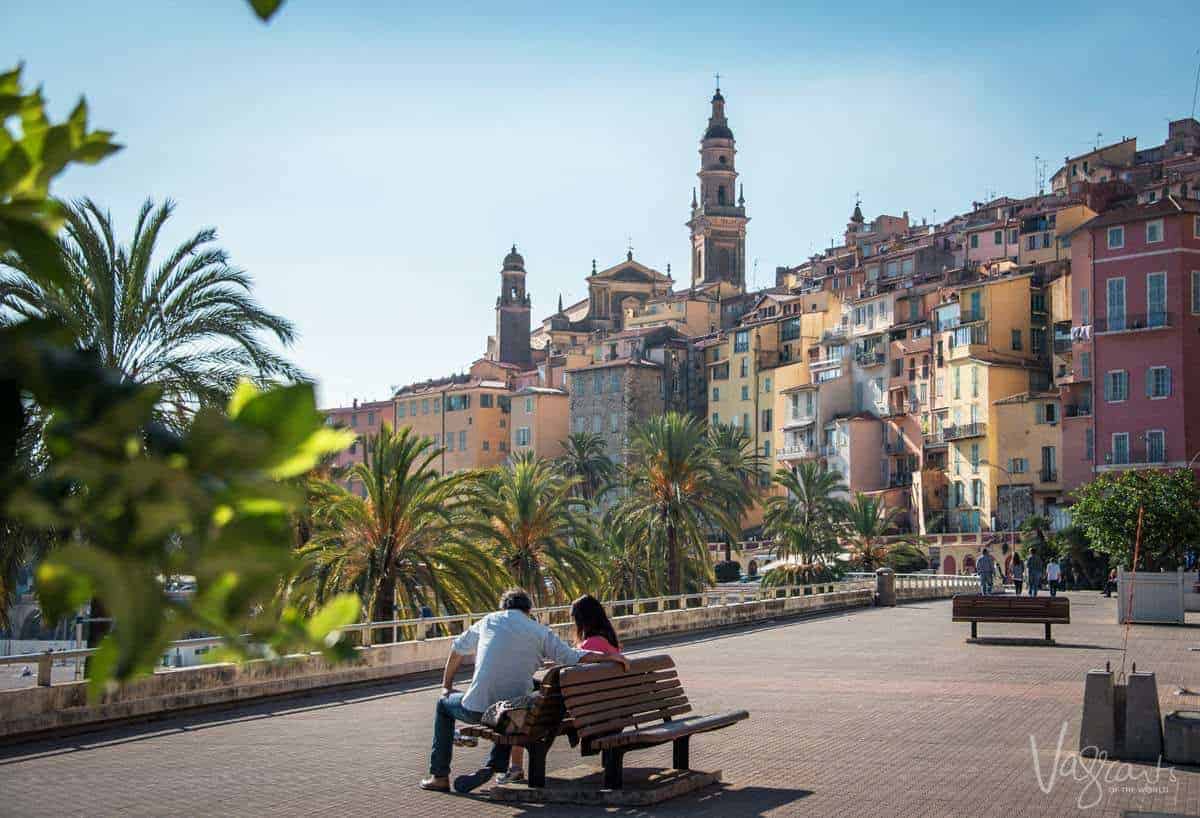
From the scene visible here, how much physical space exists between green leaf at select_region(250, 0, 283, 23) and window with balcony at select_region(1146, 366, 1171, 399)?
2647 inches

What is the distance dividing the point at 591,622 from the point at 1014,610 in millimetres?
14717

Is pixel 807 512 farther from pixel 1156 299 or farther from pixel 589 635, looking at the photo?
pixel 589 635

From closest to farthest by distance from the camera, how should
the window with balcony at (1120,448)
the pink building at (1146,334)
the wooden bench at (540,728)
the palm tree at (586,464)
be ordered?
the wooden bench at (540,728) → the pink building at (1146,334) → the window with balcony at (1120,448) → the palm tree at (586,464)

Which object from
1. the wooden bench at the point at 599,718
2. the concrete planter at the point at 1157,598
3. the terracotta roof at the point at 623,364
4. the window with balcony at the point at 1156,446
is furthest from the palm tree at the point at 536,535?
the terracotta roof at the point at 623,364

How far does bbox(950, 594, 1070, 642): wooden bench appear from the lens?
910 inches

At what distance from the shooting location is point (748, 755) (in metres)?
11.7

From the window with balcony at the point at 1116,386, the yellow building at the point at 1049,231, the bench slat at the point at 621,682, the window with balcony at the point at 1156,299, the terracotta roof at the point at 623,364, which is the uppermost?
the yellow building at the point at 1049,231

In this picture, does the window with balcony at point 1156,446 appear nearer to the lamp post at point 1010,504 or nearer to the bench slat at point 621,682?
the lamp post at point 1010,504

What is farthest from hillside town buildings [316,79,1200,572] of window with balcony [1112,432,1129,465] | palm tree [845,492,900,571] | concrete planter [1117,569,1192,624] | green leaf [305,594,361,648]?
green leaf [305,594,361,648]

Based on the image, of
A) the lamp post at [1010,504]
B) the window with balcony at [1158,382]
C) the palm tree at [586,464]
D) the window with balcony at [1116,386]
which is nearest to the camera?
the window with balcony at [1158,382]

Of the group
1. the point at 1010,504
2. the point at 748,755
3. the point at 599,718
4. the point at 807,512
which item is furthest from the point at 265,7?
the point at 1010,504

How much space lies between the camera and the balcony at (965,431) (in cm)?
8081

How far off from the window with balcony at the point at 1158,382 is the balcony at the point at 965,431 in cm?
1665

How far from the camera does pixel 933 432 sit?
86.2 meters
